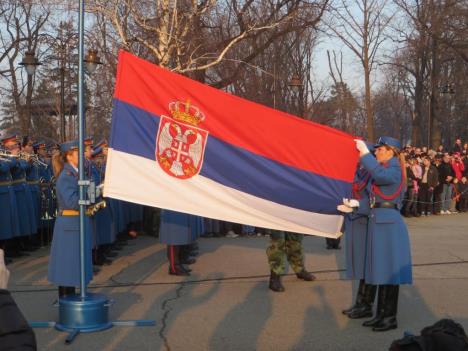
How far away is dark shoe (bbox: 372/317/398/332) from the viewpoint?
6164mm

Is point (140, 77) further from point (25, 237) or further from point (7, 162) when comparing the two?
point (25, 237)

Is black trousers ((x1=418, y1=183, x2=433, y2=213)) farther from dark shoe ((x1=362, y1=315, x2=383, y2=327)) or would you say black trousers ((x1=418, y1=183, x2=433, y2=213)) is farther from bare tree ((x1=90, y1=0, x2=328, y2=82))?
dark shoe ((x1=362, y1=315, x2=383, y2=327))

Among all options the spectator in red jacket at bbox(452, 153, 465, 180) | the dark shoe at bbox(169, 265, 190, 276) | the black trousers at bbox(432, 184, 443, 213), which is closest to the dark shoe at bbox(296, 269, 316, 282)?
the dark shoe at bbox(169, 265, 190, 276)

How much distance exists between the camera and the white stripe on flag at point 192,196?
5.89 metres

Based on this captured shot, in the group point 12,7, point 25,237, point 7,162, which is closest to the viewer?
point 7,162

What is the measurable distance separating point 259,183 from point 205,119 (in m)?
0.87

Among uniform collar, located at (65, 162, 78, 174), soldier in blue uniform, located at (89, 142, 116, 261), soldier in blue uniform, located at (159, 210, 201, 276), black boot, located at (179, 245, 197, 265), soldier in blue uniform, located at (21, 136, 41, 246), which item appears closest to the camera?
uniform collar, located at (65, 162, 78, 174)

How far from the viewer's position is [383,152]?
6.38 metres

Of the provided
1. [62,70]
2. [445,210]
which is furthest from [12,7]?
[445,210]

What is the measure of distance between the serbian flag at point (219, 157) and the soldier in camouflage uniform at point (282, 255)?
1262mm

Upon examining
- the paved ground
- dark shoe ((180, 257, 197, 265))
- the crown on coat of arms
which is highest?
the crown on coat of arms

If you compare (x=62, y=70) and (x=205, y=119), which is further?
(x=62, y=70)

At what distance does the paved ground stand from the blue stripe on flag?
4.01ft

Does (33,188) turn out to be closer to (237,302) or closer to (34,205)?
(34,205)
